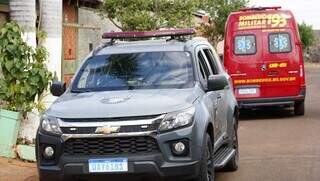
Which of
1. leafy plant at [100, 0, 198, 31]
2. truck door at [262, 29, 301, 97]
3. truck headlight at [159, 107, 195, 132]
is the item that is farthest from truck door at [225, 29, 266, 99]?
truck headlight at [159, 107, 195, 132]

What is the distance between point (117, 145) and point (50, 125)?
74cm

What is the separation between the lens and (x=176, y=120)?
6.91 metres

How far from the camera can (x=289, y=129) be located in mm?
14148

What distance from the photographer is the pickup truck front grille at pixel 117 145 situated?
682 cm

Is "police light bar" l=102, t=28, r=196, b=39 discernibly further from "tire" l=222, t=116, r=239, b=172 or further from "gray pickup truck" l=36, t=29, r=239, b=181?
"tire" l=222, t=116, r=239, b=172

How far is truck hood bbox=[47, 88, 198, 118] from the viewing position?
6914 mm

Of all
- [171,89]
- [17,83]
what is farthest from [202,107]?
[17,83]

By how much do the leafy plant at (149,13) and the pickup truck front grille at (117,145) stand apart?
12.9 m

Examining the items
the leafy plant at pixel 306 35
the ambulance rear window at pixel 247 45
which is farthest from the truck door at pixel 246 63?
the leafy plant at pixel 306 35

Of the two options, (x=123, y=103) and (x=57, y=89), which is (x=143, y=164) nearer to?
(x=123, y=103)

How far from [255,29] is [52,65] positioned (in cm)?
617

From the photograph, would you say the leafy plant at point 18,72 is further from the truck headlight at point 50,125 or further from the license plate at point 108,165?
the license plate at point 108,165

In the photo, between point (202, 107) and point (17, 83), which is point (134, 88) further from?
point (17, 83)

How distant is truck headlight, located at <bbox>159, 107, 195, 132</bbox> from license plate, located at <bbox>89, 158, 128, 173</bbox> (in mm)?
493
